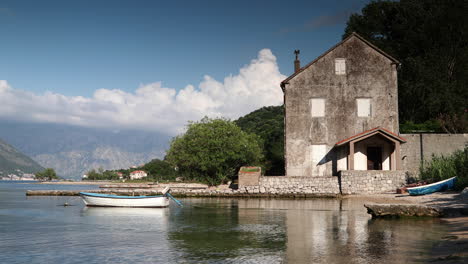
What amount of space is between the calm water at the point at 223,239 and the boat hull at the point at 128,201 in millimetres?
6889

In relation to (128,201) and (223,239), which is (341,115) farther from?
(223,239)

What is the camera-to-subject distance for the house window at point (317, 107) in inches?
1436

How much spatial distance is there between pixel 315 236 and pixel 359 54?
2465cm

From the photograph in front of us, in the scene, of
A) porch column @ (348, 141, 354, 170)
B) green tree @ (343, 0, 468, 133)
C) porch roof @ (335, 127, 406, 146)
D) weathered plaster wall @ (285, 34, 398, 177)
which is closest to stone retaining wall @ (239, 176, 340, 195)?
porch column @ (348, 141, 354, 170)

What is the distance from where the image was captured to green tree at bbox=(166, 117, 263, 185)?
4338 centimetres

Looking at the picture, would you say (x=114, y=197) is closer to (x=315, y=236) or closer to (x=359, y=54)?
(x=315, y=236)

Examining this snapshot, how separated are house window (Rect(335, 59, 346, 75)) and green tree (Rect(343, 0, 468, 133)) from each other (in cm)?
1110

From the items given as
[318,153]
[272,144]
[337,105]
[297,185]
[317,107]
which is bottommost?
[297,185]

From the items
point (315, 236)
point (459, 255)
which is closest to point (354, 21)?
point (315, 236)

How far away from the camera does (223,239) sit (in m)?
15.0

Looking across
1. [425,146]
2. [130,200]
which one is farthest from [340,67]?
[130,200]

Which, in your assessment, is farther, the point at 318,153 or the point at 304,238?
the point at 318,153

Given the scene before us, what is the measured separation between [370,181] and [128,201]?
698 inches

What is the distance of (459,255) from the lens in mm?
9930
